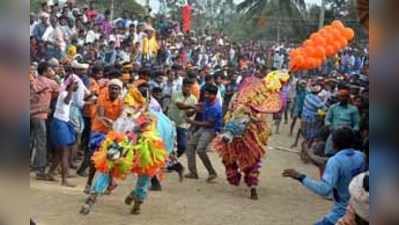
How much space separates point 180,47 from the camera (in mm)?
13016

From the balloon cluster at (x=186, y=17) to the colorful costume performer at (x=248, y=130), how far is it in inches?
340

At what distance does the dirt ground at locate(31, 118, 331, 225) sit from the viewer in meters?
5.13

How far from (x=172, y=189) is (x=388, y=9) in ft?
18.4

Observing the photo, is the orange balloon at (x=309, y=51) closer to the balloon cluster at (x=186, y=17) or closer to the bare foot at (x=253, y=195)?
the bare foot at (x=253, y=195)

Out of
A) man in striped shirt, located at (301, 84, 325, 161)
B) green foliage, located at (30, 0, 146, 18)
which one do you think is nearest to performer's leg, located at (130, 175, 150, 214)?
man in striped shirt, located at (301, 84, 325, 161)

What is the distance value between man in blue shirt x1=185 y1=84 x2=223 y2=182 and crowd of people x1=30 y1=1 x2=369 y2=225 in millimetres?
11

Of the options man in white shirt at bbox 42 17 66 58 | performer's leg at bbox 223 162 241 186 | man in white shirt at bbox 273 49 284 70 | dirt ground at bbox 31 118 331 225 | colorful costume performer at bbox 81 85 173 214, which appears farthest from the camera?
man in white shirt at bbox 273 49 284 70

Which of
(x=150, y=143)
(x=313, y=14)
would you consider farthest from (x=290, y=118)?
(x=150, y=143)

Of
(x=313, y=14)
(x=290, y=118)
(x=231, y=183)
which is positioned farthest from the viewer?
(x=313, y=14)

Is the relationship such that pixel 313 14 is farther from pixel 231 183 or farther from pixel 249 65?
pixel 231 183

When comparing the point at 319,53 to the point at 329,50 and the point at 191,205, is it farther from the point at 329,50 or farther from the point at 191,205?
the point at 191,205

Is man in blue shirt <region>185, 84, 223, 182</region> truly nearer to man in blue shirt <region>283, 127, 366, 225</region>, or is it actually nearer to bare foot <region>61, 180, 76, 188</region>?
bare foot <region>61, 180, 76, 188</region>

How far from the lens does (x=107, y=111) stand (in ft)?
19.6

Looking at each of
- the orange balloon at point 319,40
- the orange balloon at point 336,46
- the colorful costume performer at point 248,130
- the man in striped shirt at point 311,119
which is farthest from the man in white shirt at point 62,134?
the man in striped shirt at point 311,119
